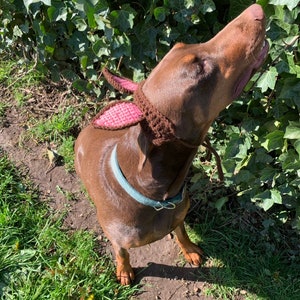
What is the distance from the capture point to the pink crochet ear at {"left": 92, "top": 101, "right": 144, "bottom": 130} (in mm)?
2178

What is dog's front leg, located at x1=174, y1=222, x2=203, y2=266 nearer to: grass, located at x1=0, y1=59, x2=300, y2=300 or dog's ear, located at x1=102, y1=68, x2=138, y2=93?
grass, located at x1=0, y1=59, x2=300, y2=300

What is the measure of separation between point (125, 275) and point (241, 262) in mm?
1066

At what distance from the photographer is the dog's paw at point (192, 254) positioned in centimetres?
403

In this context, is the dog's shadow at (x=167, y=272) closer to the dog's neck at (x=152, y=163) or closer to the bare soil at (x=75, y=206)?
the bare soil at (x=75, y=206)

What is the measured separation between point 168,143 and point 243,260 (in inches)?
78.2

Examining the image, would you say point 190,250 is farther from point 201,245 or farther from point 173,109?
point 173,109

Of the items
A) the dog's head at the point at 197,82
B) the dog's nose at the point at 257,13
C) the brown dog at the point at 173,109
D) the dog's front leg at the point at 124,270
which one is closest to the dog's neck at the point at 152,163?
the brown dog at the point at 173,109

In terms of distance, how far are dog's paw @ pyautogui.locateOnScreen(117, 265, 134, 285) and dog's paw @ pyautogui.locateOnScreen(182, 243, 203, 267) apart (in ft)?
1.69

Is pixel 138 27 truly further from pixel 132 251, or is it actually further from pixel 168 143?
pixel 132 251

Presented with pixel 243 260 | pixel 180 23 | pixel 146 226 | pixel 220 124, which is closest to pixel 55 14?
pixel 180 23

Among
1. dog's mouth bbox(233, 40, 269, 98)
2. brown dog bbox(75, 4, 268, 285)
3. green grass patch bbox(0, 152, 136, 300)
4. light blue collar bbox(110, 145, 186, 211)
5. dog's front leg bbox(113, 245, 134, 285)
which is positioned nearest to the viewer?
brown dog bbox(75, 4, 268, 285)

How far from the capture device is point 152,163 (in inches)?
106

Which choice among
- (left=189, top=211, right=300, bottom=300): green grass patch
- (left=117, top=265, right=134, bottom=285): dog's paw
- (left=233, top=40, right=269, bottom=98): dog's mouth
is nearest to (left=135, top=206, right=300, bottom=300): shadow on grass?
(left=189, top=211, right=300, bottom=300): green grass patch

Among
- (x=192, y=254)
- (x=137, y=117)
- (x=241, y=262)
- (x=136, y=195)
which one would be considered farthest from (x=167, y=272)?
(x=137, y=117)
